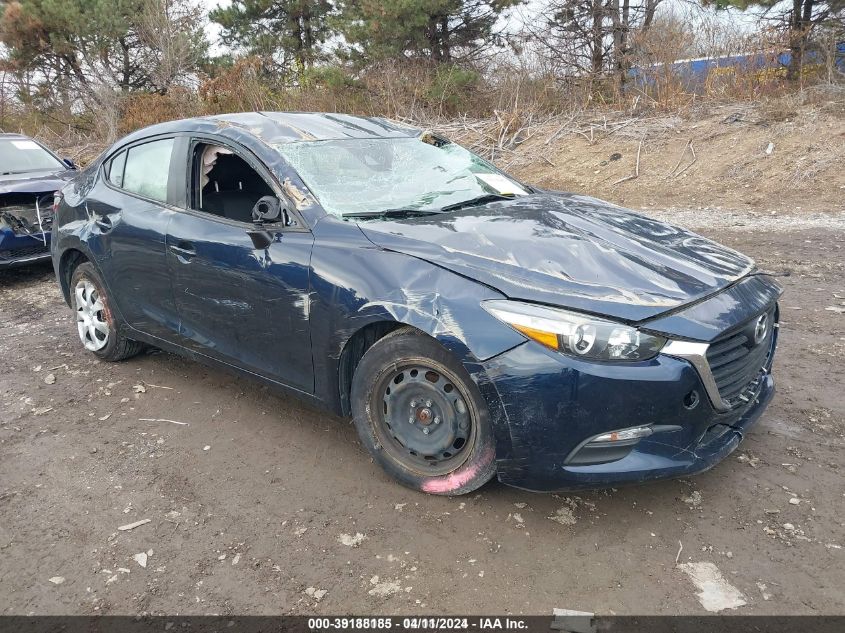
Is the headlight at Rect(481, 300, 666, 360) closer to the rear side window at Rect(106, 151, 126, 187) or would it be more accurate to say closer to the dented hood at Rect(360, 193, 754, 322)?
the dented hood at Rect(360, 193, 754, 322)

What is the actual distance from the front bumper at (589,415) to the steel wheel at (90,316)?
3354mm

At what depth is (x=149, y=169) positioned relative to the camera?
13.7 feet

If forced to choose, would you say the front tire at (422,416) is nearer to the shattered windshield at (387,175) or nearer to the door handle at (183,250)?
the shattered windshield at (387,175)

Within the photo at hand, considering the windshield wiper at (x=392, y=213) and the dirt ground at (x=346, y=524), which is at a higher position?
the windshield wiper at (x=392, y=213)

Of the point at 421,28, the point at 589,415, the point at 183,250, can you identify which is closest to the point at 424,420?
the point at 589,415

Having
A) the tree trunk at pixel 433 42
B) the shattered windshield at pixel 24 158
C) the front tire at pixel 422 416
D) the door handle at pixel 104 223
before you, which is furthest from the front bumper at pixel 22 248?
the tree trunk at pixel 433 42

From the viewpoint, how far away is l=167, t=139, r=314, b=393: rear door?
125 inches

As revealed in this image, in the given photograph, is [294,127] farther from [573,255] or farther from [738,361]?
[738,361]

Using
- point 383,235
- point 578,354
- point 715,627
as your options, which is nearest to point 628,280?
point 578,354

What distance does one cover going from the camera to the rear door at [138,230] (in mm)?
3918

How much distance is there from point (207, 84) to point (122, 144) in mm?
13629

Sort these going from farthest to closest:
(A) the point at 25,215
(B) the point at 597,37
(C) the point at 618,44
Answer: (B) the point at 597,37
(C) the point at 618,44
(A) the point at 25,215

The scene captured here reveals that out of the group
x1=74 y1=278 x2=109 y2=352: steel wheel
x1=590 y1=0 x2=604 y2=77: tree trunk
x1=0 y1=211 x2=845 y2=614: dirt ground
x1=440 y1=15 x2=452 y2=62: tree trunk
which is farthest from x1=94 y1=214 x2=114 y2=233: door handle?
x1=440 y1=15 x2=452 y2=62: tree trunk

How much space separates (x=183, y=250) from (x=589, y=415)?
8.07 feet
